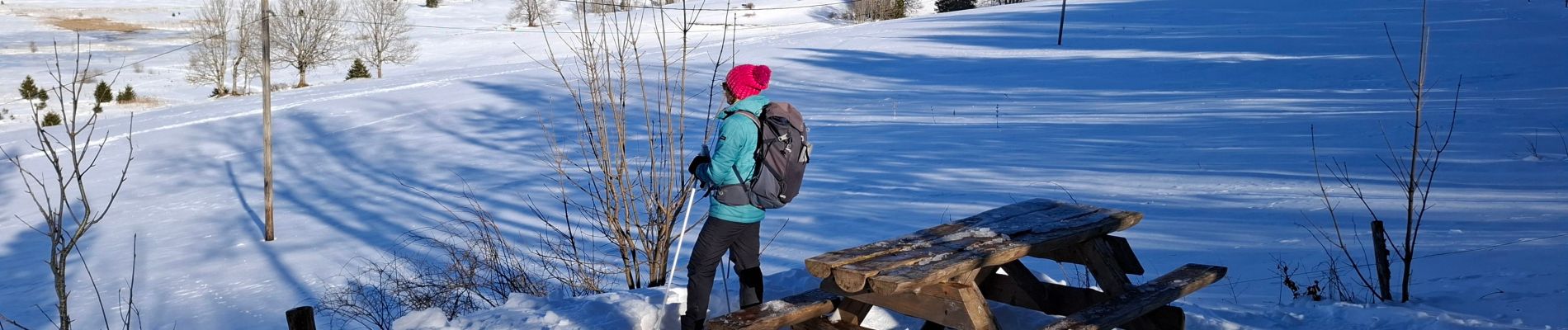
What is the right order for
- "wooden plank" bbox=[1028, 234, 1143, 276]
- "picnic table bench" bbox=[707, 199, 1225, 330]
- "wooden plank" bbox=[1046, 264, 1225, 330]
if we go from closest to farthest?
"picnic table bench" bbox=[707, 199, 1225, 330] < "wooden plank" bbox=[1046, 264, 1225, 330] < "wooden plank" bbox=[1028, 234, 1143, 276]

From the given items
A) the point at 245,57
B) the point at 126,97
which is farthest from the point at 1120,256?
the point at 245,57

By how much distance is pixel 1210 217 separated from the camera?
34.9ft

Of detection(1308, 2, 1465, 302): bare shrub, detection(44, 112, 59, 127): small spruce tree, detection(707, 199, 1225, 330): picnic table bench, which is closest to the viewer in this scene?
detection(707, 199, 1225, 330): picnic table bench

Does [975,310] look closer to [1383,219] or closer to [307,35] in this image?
[1383,219]

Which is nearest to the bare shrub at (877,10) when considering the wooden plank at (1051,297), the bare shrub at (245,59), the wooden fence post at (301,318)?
the bare shrub at (245,59)

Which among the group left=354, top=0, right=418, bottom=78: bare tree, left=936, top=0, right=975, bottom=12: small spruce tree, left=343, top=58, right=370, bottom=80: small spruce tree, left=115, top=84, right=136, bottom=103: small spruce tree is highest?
left=936, top=0, right=975, bottom=12: small spruce tree

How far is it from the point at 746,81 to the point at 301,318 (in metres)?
1.87

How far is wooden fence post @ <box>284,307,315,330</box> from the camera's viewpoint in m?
3.92

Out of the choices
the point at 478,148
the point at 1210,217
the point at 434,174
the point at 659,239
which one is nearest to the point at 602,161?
the point at 659,239

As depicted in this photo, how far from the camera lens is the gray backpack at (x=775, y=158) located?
4172 millimetres

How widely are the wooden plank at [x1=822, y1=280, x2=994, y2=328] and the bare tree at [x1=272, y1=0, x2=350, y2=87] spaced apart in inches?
1525

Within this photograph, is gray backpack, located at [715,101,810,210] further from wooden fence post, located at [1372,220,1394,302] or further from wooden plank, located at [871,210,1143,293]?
wooden fence post, located at [1372,220,1394,302]

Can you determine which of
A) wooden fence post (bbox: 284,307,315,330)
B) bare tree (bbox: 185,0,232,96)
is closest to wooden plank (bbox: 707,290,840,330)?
wooden fence post (bbox: 284,307,315,330)

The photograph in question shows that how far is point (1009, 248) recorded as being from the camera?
13.2 ft
